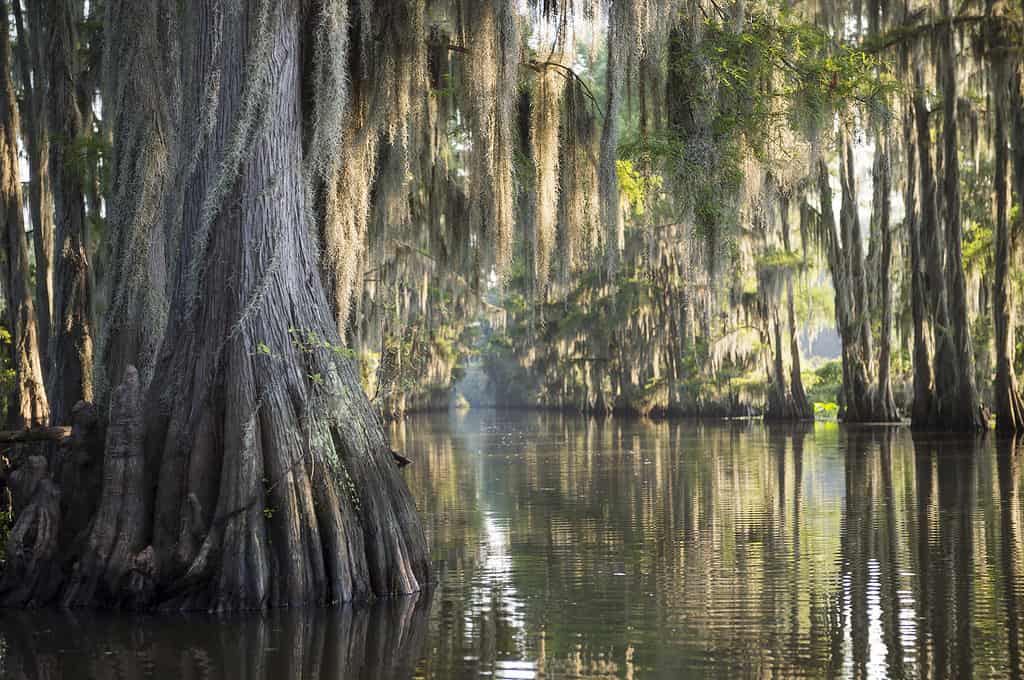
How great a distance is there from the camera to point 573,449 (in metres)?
26.9

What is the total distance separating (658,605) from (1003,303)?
20505mm

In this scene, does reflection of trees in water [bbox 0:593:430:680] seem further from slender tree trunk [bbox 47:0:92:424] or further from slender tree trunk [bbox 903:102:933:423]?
slender tree trunk [bbox 903:102:933:423]

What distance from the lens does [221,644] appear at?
22.6 ft

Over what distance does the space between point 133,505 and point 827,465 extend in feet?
42.8

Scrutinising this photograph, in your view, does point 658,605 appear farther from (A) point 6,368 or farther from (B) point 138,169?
(A) point 6,368

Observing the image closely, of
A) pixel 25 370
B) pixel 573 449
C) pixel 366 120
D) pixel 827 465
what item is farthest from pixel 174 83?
pixel 573 449

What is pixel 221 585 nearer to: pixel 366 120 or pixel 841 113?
pixel 366 120

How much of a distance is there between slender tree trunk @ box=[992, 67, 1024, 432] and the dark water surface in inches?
379

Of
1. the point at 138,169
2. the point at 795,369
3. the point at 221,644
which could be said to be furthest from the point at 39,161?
the point at 795,369

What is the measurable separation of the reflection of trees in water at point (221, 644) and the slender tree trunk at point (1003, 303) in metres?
19.0

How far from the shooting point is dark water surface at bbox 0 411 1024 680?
6307 mm

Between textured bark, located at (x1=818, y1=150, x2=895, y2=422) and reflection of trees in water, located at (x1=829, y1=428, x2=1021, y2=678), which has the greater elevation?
textured bark, located at (x1=818, y1=150, x2=895, y2=422)

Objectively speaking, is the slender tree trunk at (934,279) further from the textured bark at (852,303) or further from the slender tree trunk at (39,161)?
the slender tree trunk at (39,161)

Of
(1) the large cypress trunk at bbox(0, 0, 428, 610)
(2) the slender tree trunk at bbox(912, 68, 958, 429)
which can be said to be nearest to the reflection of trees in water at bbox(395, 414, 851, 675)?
(1) the large cypress trunk at bbox(0, 0, 428, 610)
